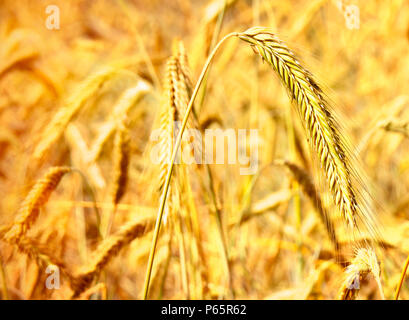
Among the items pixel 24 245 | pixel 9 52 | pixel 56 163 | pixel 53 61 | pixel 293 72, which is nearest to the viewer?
pixel 293 72

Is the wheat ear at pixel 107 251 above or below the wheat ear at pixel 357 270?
above

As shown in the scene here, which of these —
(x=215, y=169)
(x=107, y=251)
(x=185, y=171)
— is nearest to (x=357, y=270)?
(x=185, y=171)

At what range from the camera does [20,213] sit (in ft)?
3.49

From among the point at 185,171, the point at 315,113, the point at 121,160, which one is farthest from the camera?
the point at 121,160

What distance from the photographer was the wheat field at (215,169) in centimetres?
91

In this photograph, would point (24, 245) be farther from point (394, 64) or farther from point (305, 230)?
point (394, 64)

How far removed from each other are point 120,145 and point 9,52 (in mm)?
1375

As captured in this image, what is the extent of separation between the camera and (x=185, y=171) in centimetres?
101

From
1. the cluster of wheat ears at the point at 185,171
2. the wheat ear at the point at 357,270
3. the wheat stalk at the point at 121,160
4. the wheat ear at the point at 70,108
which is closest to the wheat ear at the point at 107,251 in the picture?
the cluster of wheat ears at the point at 185,171

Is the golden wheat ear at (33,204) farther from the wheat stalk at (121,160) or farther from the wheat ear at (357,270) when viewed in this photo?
the wheat ear at (357,270)

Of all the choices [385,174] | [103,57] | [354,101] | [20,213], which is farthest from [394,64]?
[20,213]

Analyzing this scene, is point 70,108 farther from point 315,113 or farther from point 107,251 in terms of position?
point 315,113

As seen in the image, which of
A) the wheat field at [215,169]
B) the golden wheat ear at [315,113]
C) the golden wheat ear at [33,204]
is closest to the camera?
the golden wheat ear at [315,113]

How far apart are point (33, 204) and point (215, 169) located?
1.06 meters
